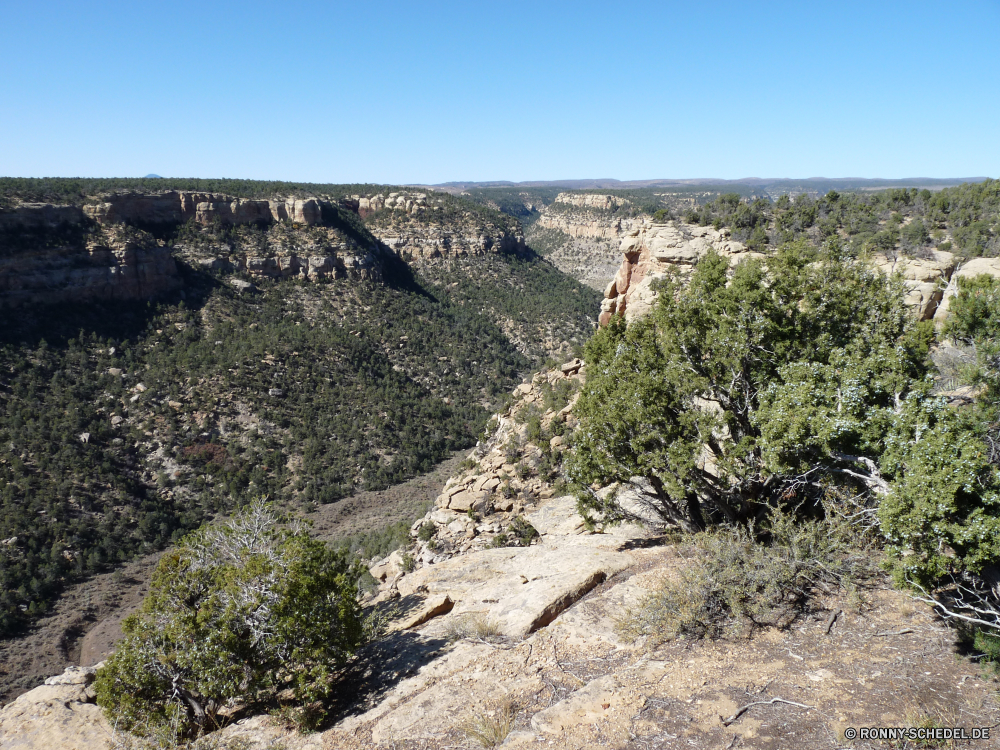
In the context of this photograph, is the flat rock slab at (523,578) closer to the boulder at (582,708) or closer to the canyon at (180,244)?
the boulder at (582,708)

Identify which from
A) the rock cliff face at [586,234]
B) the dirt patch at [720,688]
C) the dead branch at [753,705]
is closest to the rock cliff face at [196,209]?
the rock cliff face at [586,234]

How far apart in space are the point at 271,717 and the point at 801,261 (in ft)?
44.8

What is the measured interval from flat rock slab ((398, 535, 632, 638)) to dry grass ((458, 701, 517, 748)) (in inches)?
87.2

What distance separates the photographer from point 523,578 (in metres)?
13.0

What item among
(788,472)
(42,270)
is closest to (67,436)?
(42,270)

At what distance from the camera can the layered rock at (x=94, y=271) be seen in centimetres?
3997

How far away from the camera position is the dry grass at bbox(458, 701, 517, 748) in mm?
7294

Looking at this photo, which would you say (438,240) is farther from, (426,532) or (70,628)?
Result: (70,628)

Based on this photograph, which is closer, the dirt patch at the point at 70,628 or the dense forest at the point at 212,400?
the dirt patch at the point at 70,628

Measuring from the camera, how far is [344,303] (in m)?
54.3

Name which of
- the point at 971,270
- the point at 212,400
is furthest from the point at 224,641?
the point at 212,400

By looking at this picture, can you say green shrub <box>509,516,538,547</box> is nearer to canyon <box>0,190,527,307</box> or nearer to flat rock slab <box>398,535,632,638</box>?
flat rock slab <box>398,535,632,638</box>

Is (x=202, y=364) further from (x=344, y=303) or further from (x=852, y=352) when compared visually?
(x=852, y=352)

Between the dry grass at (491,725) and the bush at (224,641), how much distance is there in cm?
252
